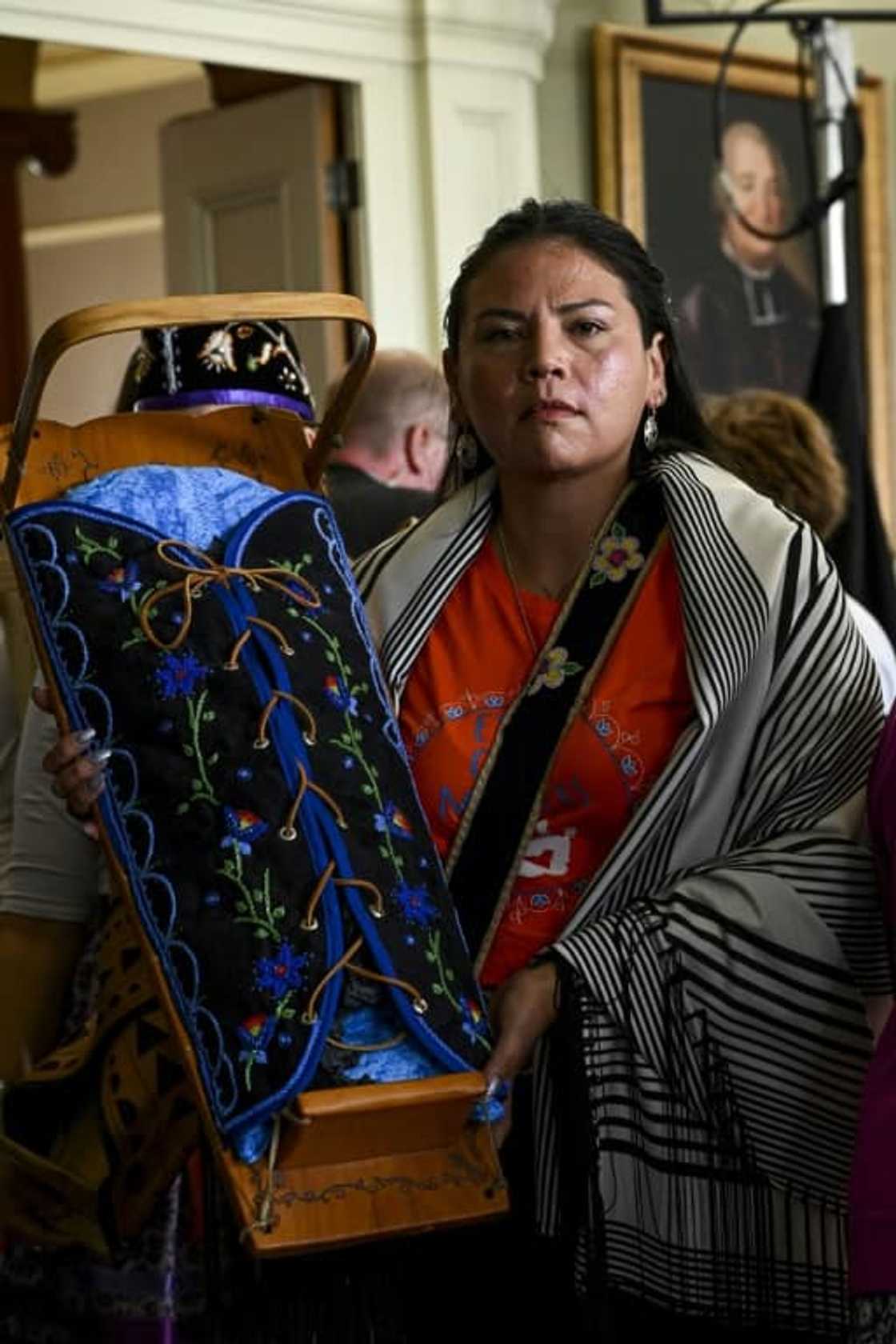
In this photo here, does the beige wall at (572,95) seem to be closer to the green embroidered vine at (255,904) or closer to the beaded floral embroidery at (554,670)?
the beaded floral embroidery at (554,670)

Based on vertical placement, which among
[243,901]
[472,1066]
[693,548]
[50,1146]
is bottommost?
[50,1146]

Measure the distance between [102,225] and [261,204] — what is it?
157 inches

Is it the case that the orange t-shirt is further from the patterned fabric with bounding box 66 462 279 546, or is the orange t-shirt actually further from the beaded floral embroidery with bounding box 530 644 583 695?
the patterned fabric with bounding box 66 462 279 546

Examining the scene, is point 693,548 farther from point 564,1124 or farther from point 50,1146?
point 50,1146

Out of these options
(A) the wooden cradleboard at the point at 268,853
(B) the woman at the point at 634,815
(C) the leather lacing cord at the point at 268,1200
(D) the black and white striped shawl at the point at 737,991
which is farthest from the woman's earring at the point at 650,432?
(C) the leather lacing cord at the point at 268,1200

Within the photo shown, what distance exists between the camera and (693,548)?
2.15 meters

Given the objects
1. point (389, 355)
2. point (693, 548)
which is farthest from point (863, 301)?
point (693, 548)

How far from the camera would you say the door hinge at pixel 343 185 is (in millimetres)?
5230

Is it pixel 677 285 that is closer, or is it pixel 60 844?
pixel 60 844

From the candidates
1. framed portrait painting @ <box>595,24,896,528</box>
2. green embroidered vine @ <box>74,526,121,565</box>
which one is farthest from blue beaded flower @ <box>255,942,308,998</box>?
framed portrait painting @ <box>595,24,896,528</box>

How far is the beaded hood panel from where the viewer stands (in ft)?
6.11

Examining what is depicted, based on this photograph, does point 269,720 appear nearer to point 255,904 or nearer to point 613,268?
point 255,904

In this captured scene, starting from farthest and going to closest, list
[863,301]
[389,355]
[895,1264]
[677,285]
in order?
[863,301]
[677,285]
[389,355]
[895,1264]

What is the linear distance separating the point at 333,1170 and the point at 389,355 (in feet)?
8.10
